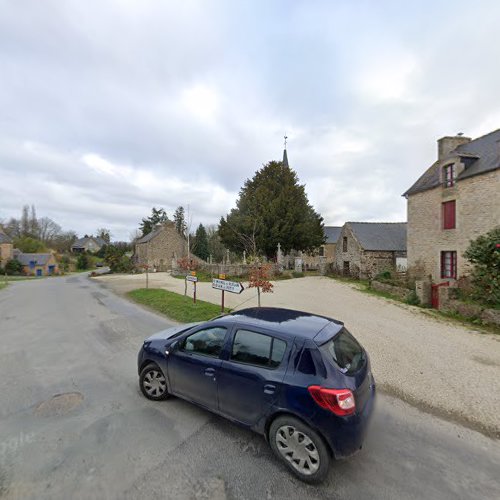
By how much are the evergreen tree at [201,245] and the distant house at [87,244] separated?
39.1 meters

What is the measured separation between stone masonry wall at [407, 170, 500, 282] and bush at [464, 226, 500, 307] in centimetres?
342

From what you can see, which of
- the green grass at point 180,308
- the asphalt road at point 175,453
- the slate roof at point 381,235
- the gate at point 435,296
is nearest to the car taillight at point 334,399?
the asphalt road at point 175,453

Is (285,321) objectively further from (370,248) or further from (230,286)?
(370,248)

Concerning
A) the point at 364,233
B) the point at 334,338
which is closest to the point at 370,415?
the point at 334,338

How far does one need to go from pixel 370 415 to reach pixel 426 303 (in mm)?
9896

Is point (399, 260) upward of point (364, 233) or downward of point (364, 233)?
downward

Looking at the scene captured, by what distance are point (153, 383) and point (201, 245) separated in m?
46.4

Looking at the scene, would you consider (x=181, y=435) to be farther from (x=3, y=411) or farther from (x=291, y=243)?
(x=291, y=243)

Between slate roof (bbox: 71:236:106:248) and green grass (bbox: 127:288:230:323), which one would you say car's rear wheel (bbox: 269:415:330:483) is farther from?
slate roof (bbox: 71:236:106:248)

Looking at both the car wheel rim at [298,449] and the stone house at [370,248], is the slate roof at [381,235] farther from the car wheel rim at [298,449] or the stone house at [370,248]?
the car wheel rim at [298,449]

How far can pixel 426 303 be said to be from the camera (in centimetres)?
1070

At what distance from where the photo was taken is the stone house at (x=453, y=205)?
12.1m

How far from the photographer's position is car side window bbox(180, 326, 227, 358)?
11.2 feet

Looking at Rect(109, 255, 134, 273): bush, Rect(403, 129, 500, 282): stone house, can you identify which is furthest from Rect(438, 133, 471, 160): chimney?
Rect(109, 255, 134, 273): bush
